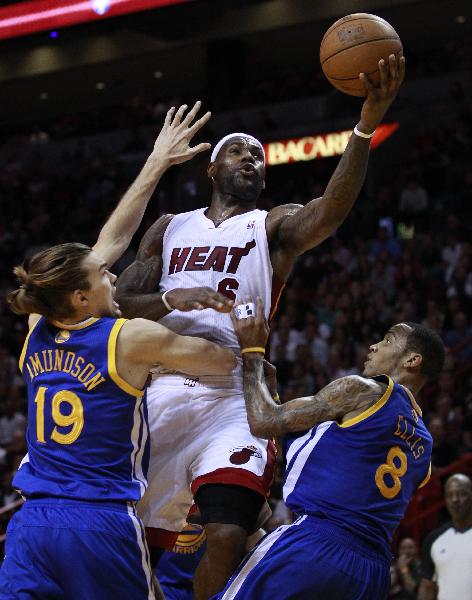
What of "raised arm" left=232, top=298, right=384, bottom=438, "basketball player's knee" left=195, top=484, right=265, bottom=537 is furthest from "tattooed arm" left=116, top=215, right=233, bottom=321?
"basketball player's knee" left=195, top=484, right=265, bottom=537

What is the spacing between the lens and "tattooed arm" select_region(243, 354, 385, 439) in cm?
437

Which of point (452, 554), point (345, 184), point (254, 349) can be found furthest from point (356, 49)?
point (452, 554)

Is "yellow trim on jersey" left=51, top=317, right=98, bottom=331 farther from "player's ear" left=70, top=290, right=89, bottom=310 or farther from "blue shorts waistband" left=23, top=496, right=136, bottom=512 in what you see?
"blue shorts waistband" left=23, top=496, right=136, bottom=512

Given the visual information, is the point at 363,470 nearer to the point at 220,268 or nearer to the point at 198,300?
the point at 198,300

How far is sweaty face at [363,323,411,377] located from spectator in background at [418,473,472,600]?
355 centimetres

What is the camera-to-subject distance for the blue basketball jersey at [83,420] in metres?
3.94

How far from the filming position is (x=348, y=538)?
4.29 metres

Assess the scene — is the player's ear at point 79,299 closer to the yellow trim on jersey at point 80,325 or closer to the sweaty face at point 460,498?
the yellow trim on jersey at point 80,325

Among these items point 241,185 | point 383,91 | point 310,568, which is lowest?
point 310,568

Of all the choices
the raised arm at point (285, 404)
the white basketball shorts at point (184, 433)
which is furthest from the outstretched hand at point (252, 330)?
the white basketball shorts at point (184, 433)

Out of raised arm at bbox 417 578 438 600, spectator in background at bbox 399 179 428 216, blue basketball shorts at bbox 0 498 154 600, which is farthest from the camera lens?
spectator in background at bbox 399 179 428 216

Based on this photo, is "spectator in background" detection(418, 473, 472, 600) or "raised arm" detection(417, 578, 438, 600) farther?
"raised arm" detection(417, 578, 438, 600)

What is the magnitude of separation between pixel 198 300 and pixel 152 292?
0.76 meters

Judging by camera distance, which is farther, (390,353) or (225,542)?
(390,353)
